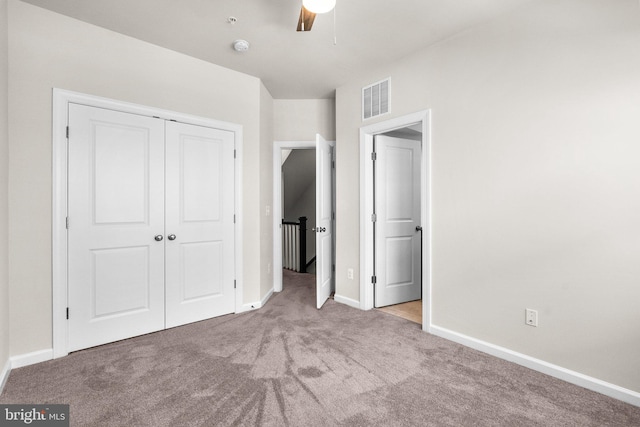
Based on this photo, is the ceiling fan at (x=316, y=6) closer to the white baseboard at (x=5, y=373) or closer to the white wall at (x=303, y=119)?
the white wall at (x=303, y=119)

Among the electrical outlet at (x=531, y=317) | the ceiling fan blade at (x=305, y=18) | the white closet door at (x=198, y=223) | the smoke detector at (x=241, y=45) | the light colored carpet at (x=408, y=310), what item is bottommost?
the light colored carpet at (x=408, y=310)

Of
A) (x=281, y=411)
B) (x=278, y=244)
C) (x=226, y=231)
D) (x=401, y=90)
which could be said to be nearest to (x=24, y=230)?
(x=226, y=231)

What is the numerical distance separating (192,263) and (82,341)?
1021 millimetres

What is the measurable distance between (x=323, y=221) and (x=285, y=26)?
203 cm

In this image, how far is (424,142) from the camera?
2.87m

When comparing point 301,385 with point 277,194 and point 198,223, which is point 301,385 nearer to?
point 198,223

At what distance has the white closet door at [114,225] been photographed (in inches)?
95.9

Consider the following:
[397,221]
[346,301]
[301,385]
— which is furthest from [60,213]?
[397,221]

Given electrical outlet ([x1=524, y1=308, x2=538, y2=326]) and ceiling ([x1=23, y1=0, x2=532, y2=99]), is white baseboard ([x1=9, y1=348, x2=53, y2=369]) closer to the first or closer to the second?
ceiling ([x1=23, y1=0, x2=532, y2=99])

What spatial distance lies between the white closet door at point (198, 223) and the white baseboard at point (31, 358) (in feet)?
2.80

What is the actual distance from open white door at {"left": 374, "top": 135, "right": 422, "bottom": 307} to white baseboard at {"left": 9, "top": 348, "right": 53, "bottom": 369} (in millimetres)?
2970

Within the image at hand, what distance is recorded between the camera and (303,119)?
424cm

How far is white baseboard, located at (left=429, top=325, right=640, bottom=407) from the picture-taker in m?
1.83

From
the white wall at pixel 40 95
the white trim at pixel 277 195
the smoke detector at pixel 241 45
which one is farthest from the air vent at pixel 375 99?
the white wall at pixel 40 95
